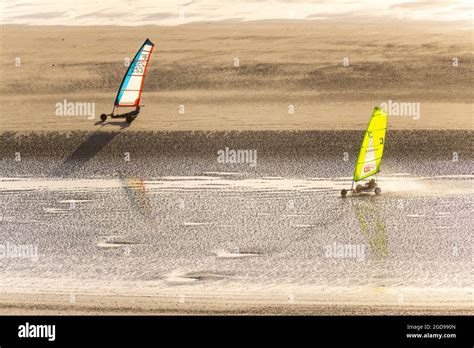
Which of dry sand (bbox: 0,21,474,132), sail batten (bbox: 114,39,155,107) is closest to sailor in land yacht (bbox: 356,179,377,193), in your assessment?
dry sand (bbox: 0,21,474,132)

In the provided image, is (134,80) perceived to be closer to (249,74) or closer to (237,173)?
(249,74)

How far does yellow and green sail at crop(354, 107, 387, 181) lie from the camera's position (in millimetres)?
20797

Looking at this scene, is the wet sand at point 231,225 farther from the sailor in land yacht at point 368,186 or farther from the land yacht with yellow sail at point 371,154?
the land yacht with yellow sail at point 371,154

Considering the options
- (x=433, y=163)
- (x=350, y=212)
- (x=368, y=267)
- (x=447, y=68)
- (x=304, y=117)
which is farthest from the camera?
(x=447, y=68)

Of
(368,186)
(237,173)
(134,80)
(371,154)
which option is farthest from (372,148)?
(134,80)

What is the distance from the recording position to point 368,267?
666 inches

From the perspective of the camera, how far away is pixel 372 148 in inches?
829

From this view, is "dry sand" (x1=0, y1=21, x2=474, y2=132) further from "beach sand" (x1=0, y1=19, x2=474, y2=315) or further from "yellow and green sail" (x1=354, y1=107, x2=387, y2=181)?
"yellow and green sail" (x1=354, y1=107, x2=387, y2=181)

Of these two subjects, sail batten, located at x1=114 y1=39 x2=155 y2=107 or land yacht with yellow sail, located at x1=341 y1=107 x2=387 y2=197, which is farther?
sail batten, located at x1=114 y1=39 x2=155 y2=107

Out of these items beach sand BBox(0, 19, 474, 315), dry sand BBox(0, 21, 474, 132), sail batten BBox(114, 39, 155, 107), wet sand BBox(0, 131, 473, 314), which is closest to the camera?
wet sand BBox(0, 131, 473, 314)

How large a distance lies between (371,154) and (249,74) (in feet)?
21.8

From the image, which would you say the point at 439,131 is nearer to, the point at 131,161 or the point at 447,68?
the point at 447,68

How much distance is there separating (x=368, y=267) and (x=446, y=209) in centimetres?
328
